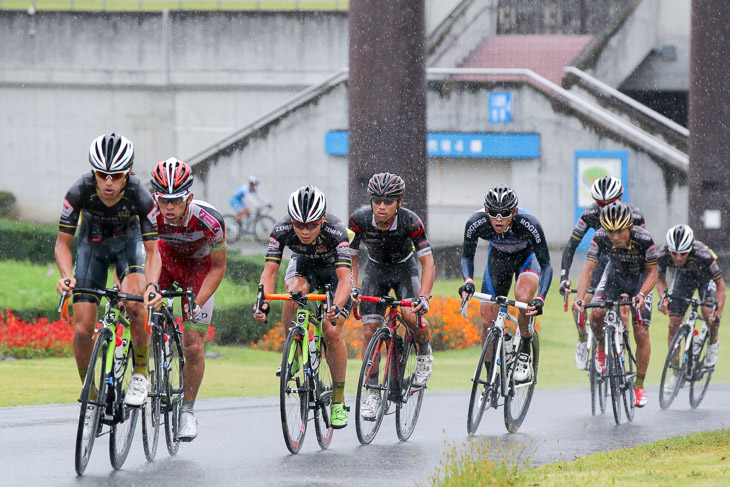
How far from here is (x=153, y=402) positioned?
9.14 meters

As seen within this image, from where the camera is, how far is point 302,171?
113 feet

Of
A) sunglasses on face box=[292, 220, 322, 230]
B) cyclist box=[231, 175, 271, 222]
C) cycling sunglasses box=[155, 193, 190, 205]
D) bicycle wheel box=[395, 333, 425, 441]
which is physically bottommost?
bicycle wheel box=[395, 333, 425, 441]

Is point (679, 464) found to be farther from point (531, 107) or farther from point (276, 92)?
point (276, 92)

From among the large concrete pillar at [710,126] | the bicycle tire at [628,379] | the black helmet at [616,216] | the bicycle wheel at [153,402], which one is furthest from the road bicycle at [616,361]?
the large concrete pillar at [710,126]

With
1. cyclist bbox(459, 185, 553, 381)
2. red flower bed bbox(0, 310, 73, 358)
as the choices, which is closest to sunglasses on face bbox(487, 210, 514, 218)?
cyclist bbox(459, 185, 553, 381)

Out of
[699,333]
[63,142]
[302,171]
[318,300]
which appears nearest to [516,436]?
[318,300]

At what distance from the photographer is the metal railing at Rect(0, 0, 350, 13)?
3769cm

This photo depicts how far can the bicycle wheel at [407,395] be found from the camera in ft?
34.6

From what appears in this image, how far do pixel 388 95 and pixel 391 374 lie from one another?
37.3 ft

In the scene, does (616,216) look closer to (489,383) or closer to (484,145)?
(489,383)

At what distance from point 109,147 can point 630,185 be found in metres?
24.3

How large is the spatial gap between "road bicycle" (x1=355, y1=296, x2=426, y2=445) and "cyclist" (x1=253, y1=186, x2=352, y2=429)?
0.21 meters

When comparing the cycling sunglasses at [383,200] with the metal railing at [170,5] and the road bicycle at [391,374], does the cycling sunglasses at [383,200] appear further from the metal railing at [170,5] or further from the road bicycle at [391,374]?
the metal railing at [170,5]

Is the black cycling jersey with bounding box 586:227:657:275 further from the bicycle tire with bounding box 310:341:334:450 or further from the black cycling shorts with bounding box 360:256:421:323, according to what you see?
the bicycle tire with bounding box 310:341:334:450
